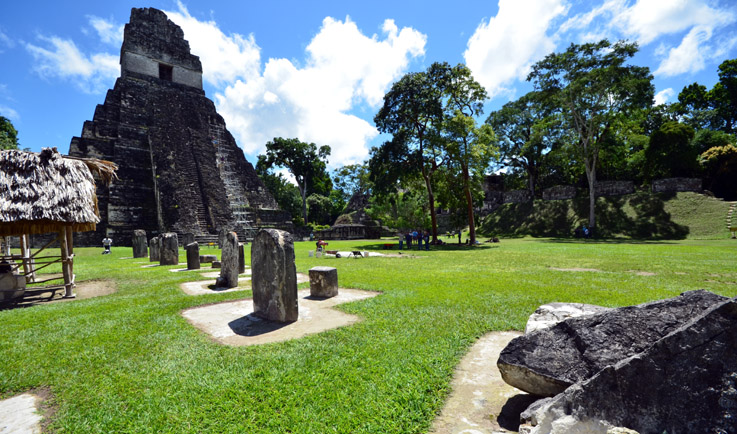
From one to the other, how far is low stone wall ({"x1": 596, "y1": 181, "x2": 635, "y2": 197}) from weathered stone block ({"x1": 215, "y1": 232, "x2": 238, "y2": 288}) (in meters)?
34.5

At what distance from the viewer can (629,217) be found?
1002 inches

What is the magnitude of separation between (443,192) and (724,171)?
23.2 meters

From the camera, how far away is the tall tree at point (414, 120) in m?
20.6

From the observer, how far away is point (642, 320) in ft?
6.99

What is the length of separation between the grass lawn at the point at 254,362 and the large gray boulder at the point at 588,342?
72 centimetres

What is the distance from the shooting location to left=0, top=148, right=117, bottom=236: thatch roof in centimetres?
618

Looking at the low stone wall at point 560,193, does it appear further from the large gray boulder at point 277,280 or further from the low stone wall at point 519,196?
the large gray boulder at point 277,280

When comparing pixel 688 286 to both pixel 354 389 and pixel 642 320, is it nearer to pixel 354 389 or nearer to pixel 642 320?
pixel 642 320

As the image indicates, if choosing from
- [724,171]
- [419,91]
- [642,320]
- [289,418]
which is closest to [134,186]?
[419,91]

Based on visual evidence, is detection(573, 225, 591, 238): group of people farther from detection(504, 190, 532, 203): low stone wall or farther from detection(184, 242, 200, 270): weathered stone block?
detection(184, 242, 200, 270): weathered stone block

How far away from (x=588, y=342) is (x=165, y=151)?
3100cm

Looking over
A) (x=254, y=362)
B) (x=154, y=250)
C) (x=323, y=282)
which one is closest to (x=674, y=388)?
(x=254, y=362)

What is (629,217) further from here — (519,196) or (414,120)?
(414,120)

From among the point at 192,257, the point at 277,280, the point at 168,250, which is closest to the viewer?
the point at 277,280
